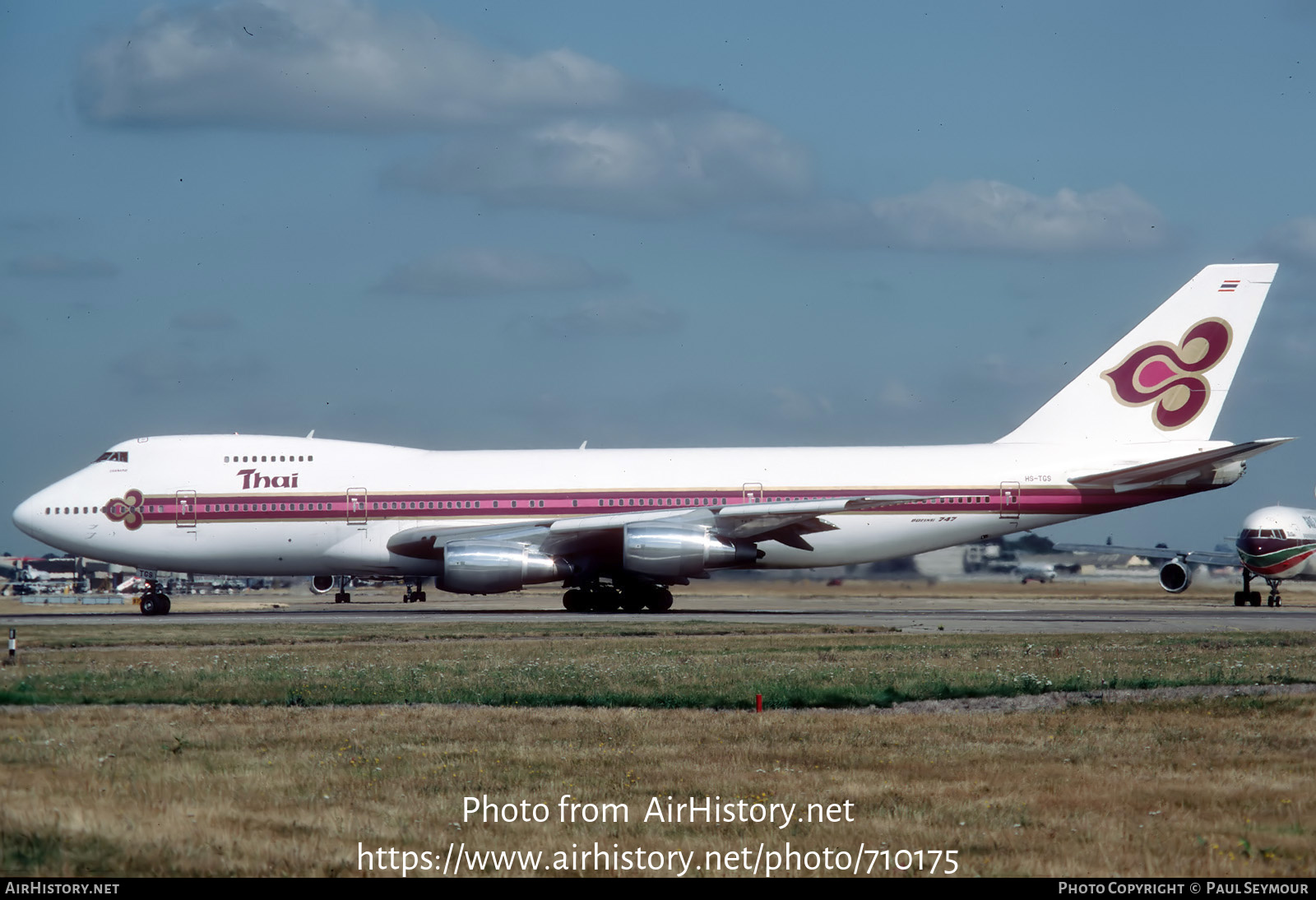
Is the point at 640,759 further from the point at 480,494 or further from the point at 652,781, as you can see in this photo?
the point at 480,494

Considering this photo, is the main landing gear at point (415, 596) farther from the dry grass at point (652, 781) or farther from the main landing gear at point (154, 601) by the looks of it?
the dry grass at point (652, 781)

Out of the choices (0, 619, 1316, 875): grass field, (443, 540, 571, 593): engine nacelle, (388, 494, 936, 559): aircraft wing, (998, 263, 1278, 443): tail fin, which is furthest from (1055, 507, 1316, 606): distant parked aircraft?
(0, 619, 1316, 875): grass field

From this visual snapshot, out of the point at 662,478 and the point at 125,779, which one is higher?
the point at 662,478

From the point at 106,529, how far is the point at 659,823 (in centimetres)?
3056

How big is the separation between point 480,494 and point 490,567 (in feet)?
10.8

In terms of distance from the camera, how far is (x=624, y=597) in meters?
34.6

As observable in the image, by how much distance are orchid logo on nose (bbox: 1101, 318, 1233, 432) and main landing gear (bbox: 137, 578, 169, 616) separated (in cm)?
2613

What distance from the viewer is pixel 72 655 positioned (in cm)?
1959

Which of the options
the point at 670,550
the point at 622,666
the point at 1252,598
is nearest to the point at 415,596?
the point at 670,550

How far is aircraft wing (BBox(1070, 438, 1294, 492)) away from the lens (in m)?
32.4

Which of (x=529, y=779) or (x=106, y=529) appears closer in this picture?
(x=529, y=779)
